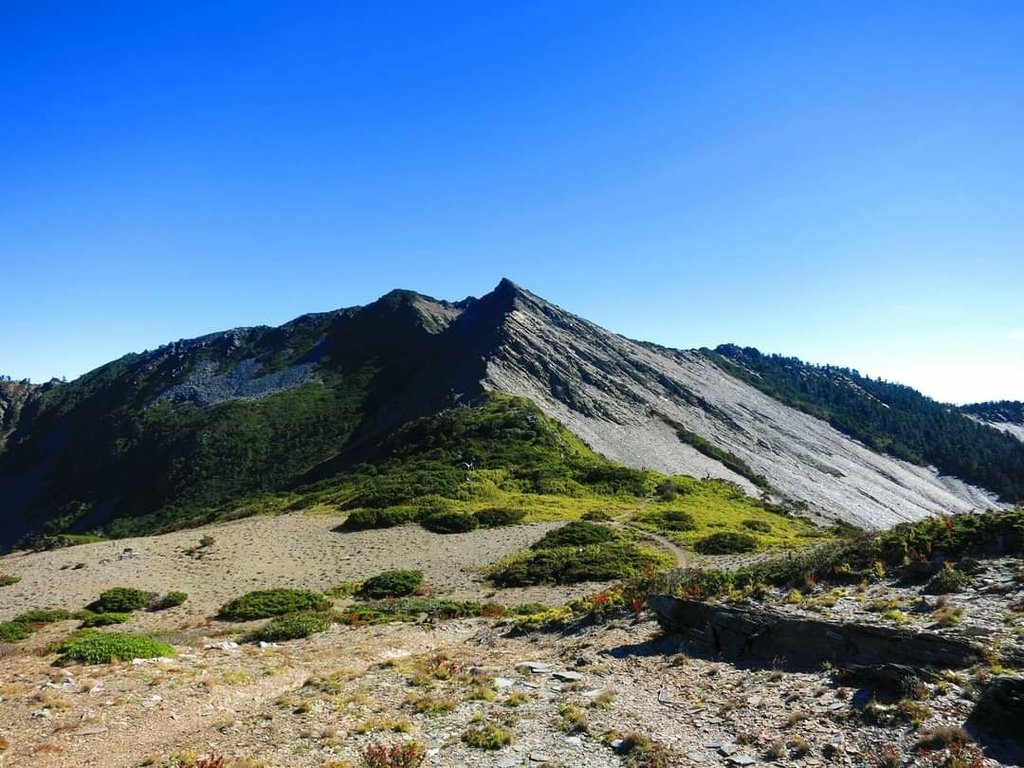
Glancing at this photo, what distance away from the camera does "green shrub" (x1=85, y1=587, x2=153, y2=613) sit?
26516mm

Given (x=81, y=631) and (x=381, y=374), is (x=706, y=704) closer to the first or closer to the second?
(x=81, y=631)

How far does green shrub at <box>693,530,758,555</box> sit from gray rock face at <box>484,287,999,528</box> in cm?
3604

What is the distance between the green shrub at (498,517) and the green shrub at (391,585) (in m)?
10.9

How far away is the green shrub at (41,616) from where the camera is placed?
24.5m

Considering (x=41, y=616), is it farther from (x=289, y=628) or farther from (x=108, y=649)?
(x=289, y=628)

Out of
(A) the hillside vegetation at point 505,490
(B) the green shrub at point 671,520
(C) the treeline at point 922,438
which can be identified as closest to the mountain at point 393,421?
(C) the treeline at point 922,438

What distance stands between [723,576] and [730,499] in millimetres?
40754

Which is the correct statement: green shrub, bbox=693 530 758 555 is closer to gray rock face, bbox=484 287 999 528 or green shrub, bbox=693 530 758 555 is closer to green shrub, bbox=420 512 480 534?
green shrub, bbox=420 512 480 534

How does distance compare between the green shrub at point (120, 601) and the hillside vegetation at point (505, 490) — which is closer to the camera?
the green shrub at point (120, 601)

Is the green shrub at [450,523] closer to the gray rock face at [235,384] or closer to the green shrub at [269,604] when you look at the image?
the green shrub at [269,604]

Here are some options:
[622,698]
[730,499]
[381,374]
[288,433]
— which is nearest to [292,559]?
[622,698]

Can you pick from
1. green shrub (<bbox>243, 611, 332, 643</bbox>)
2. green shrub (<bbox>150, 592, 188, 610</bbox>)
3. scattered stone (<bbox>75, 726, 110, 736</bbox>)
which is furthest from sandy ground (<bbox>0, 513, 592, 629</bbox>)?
scattered stone (<bbox>75, 726, 110, 736</bbox>)

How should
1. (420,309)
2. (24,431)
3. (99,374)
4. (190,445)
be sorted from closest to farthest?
1. (190,445)
2. (420,309)
3. (24,431)
4. (99,374)

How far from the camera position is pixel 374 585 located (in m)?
29.3
